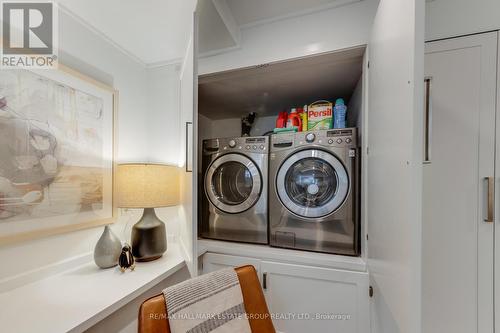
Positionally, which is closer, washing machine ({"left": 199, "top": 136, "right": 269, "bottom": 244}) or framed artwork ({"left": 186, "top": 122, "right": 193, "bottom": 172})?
framed artwork ({"left": 186, "top": 122, "right": 193, "bottom": 172})

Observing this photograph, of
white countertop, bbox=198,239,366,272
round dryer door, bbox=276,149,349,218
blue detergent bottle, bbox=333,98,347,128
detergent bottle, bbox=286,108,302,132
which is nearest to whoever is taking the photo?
white countertop, bbox=198,239,366,272

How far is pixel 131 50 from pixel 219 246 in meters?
1.66

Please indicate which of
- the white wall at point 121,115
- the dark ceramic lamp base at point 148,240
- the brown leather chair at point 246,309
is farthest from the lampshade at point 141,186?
the brown leather chair at point 246,309

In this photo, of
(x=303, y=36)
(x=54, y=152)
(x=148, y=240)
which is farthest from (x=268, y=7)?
(x=148, y=240)

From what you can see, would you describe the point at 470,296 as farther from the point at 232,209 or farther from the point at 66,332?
the point at 66,332

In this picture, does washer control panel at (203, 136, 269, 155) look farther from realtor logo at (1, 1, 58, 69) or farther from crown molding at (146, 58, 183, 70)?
realtor logo at (1, 1, 58, 69)

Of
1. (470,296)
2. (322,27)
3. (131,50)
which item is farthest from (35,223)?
(470,296)

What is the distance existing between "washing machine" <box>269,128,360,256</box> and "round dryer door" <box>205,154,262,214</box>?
0.60 ft

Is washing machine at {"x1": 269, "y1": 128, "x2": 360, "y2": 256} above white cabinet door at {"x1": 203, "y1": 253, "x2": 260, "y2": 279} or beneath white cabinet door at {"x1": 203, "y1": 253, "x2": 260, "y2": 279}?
above

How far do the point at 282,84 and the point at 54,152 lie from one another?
60.8 inches

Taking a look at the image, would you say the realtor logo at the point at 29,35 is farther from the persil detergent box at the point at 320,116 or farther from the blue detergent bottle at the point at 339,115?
the blue detergent bottle at the point at 339,115

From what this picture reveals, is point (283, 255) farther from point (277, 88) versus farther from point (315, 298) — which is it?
point (277, 88)

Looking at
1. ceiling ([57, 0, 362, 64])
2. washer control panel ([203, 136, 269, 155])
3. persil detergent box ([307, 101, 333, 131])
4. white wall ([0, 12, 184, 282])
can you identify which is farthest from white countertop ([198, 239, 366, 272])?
ceiling ([57, 0, 362, 64])

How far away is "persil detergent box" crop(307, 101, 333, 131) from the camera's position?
147cm
